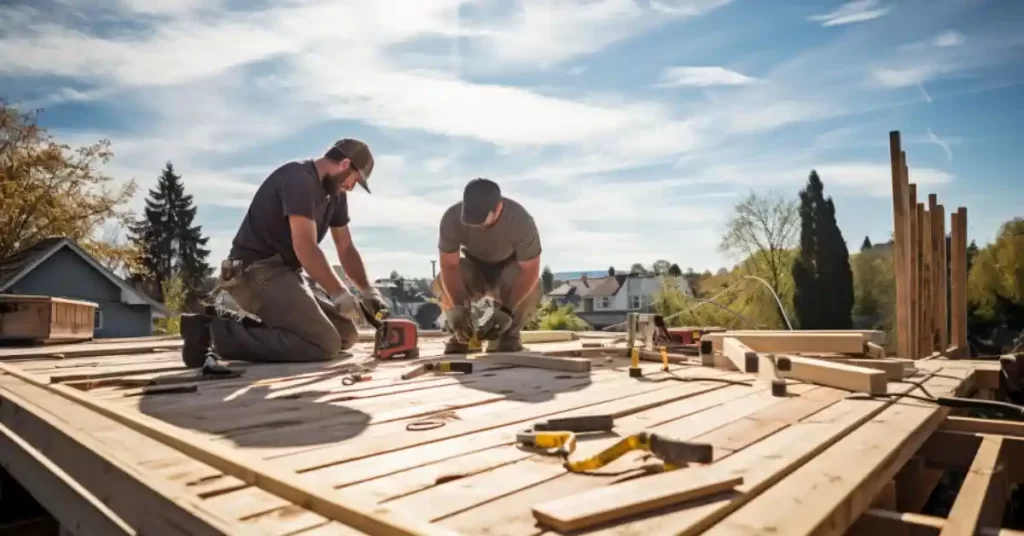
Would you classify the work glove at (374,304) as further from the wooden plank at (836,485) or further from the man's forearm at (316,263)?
the wooden plank at (836,485)

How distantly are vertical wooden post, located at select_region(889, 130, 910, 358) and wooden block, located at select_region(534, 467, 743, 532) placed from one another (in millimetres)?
4677

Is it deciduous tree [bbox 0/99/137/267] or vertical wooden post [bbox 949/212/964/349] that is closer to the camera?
vertical wooden post [bbox 949/212/964/349]

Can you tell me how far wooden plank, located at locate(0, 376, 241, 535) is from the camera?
1.30 meters

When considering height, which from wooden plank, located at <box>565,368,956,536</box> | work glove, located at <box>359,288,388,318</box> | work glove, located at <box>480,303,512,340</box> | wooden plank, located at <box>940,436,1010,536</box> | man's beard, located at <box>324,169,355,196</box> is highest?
man's beard, located at <box>324,169,355,196</box>

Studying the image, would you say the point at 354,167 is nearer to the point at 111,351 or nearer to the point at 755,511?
the point at 111,351

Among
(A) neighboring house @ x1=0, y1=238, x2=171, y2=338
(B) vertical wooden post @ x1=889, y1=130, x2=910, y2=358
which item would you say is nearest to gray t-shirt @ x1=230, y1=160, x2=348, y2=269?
(B) vertical wooden post @ x1=889, y1=130, x2=910, y2=358

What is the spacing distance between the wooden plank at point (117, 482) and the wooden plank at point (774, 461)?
0.79m

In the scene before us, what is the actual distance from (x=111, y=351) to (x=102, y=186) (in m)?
22.6

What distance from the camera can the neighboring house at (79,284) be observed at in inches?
770

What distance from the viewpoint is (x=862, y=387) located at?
2744 mm

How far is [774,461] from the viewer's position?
1.62 m

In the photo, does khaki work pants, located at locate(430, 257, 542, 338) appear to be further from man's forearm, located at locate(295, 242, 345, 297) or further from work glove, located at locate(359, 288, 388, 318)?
man's forearm, located at locate(295, 242, 345, 297)

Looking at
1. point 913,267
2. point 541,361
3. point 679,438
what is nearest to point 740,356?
point 541,361

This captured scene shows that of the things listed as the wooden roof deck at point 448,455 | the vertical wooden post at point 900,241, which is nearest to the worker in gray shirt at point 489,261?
the wooden roof deck at point 448,455
